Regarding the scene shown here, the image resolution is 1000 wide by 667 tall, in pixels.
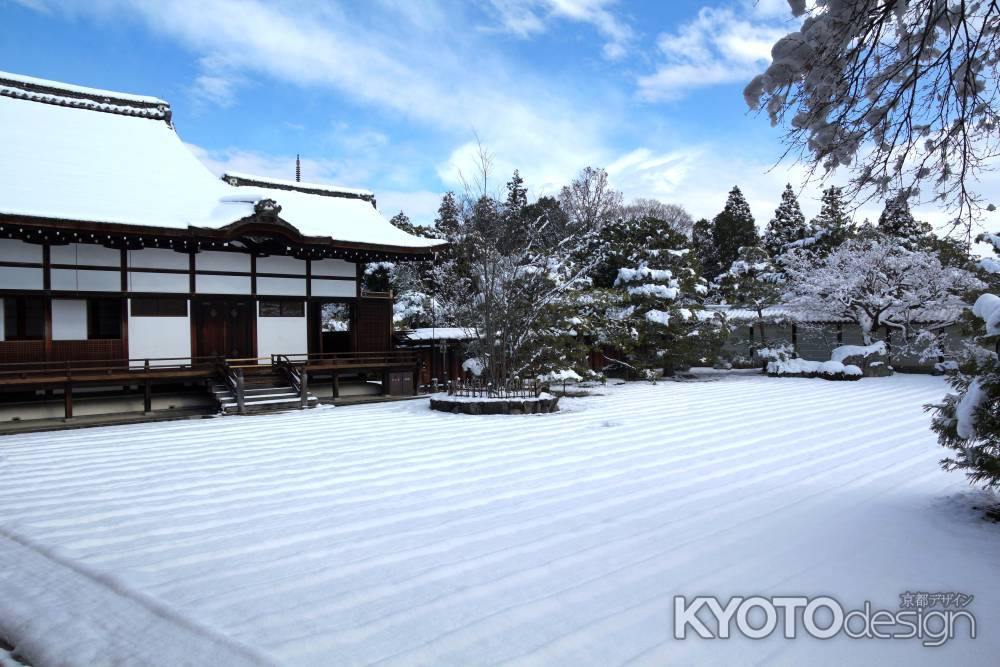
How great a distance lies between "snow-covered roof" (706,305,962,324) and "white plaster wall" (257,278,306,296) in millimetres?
15473

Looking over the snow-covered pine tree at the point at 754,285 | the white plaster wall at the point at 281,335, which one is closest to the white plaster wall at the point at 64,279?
the white plaster wall at the point at 281,335

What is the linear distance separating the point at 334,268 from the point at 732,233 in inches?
1131

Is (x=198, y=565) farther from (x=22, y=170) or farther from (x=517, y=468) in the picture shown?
(x=22, y=170)

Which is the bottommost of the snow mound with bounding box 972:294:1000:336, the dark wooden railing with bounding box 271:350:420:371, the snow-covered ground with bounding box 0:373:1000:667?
the snow-covered ground with bounding box 0:373:1000:667

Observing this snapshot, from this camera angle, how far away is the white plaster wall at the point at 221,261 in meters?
13.8

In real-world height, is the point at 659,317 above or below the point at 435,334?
above

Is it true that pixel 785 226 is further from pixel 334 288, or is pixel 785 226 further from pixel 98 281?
pixel 98 281

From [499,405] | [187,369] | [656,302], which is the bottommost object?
[499,405]

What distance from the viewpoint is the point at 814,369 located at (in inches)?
796

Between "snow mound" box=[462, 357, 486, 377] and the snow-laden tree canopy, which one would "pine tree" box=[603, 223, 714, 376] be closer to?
the snow-laden tree canopy

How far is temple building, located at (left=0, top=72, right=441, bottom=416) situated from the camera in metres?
11.8

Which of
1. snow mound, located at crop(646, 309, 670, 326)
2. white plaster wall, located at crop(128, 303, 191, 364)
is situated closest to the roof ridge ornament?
white plaster wall, located at crop(128, 303, 191, 364)

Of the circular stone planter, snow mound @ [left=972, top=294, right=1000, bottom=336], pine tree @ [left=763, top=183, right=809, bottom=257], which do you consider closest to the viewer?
snow mound @ [left=972, top=294, right=1000, bottom=336]

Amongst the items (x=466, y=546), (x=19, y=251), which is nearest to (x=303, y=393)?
(x=19, y=251)
